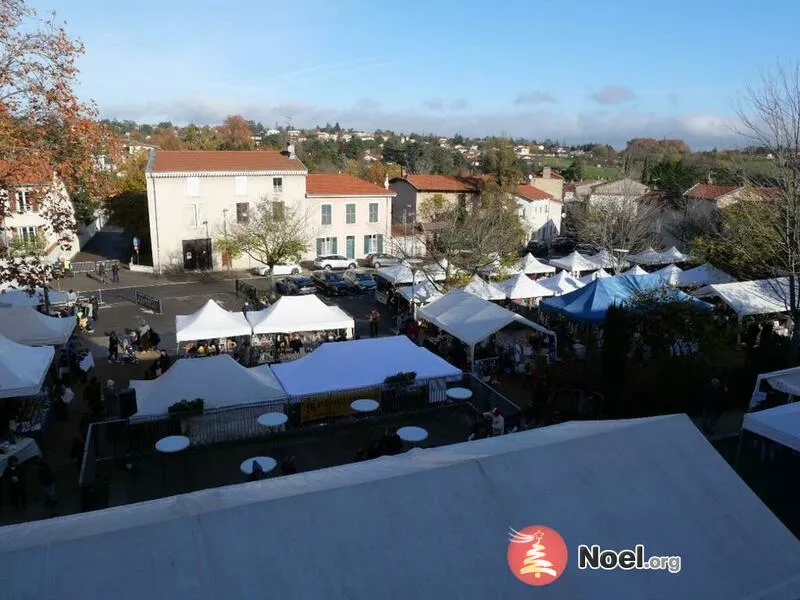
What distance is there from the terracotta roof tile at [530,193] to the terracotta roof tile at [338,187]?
13155 mm

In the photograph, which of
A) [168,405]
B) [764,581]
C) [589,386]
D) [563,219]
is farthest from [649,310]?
[563,219]

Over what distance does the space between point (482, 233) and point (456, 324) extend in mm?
9132

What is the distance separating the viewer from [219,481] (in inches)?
433

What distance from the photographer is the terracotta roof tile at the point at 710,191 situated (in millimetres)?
40188

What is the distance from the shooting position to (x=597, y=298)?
736 inches

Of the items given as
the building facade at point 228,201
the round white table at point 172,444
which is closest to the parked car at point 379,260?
the building facade at point 228,201

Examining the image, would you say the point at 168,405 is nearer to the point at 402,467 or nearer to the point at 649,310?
the point at 402,467

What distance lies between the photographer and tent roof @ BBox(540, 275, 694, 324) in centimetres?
1828

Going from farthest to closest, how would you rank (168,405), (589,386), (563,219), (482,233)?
(563,219) < (482,233) < (589,386) < (168,405)

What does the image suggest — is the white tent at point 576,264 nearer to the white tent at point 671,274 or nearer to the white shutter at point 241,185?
the white tent at point 671,274

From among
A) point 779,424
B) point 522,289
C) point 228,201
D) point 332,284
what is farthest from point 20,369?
point 228,201

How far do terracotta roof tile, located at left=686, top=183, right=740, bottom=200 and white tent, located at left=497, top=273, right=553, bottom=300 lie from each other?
2417 centimetres

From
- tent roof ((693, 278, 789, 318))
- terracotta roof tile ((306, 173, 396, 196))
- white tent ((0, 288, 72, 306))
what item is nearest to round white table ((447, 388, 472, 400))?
tent roof ((693, 278, 789, 318))

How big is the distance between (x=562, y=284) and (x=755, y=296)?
6.54 metres
